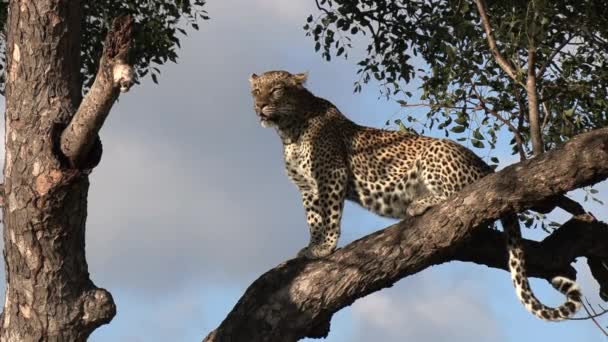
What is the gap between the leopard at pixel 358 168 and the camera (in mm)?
8031

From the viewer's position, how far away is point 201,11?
1140cm

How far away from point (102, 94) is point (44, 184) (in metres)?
0.76

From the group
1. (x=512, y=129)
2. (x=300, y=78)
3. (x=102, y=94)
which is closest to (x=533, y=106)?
(x=512, y=129)

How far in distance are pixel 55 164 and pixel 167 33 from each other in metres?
4.85

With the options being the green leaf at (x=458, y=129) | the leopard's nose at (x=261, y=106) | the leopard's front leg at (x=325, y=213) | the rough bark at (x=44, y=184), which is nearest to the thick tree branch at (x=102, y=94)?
the rough bark at (x=44, y=184)

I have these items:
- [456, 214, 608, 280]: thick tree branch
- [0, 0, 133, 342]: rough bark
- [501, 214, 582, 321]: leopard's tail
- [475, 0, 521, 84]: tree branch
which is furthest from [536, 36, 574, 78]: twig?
[0, 0, 133, 342]: rough bark

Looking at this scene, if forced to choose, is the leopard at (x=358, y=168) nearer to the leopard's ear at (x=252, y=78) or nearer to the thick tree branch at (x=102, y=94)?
the leopard's ear at (x=252, y=78)

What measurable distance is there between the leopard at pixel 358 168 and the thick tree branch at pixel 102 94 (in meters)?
2.46

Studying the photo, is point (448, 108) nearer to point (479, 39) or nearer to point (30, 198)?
point (479, 39)

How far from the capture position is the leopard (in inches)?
316

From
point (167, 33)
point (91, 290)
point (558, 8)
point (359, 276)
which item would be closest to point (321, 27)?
point (167, 33)

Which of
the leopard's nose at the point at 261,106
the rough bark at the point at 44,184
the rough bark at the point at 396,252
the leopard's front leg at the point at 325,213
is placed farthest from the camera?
the leopard's nose at the point at 261,106

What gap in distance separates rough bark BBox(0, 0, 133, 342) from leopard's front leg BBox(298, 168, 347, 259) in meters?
2.05

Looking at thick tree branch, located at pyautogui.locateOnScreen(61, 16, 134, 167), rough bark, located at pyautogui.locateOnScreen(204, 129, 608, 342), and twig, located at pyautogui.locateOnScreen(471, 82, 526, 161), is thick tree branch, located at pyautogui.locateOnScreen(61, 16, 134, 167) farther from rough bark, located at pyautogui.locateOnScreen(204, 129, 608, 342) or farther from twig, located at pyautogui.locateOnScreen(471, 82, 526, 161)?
twig, located at pyautogui.locateOnScreen(471, 82, 526, 161)
